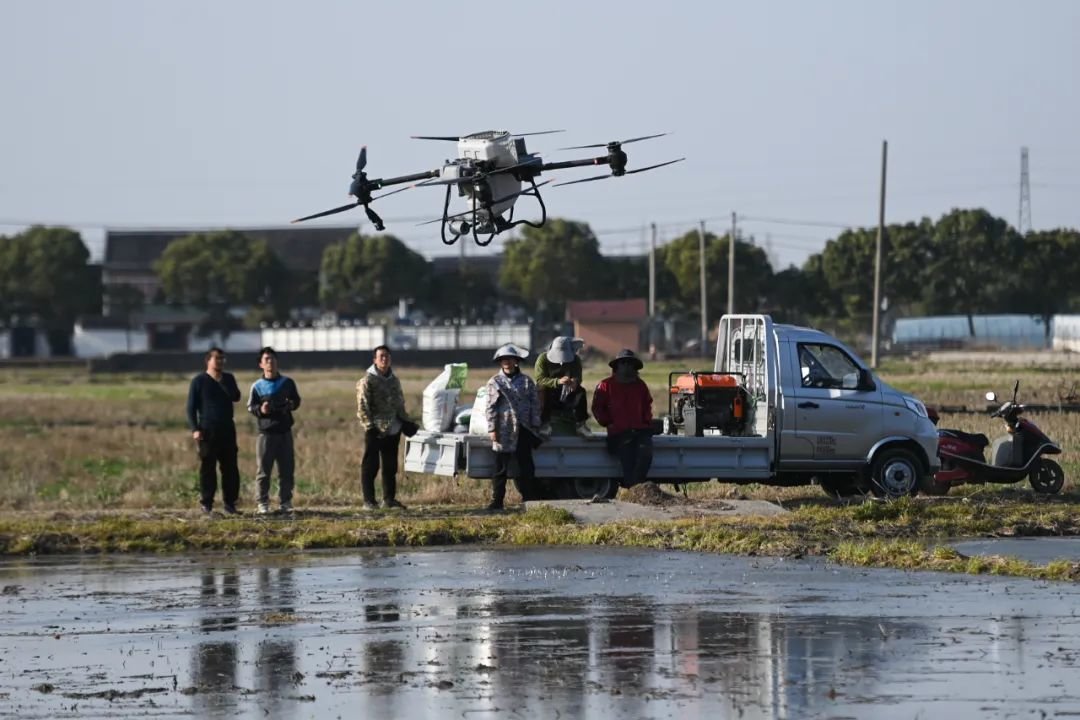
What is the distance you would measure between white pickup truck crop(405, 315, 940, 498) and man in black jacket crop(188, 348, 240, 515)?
221 centimetres

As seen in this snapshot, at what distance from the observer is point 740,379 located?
20.2 metres

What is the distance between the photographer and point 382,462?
19.9m

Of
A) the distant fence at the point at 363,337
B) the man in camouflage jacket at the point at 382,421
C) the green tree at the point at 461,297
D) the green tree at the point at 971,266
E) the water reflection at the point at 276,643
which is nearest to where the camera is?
the water reflection at the point at 276,643

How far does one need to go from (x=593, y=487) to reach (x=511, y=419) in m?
1.41

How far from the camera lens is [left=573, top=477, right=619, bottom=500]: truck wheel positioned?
63.8 ft

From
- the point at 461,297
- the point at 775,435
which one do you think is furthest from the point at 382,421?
the point at 461,297

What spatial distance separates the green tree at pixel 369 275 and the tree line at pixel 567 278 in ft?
0.28

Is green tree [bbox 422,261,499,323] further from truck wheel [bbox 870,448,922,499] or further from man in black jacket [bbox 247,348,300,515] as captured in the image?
man in black jacket [bbox 247,348,300,515]

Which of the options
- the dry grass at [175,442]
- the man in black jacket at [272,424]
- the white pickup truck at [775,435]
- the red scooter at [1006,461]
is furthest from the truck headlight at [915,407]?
the man in black jacket at [272,424]

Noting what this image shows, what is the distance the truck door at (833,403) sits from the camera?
1970cm

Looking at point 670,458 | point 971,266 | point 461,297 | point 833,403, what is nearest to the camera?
point 670,458

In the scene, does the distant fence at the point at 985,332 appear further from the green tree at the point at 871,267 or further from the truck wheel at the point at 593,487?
the truck wheel at the point at 593,487

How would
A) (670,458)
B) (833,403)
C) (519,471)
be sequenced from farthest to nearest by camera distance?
(833,403) < (670,458) < (519,471)

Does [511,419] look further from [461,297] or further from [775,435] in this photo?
[461,297]
